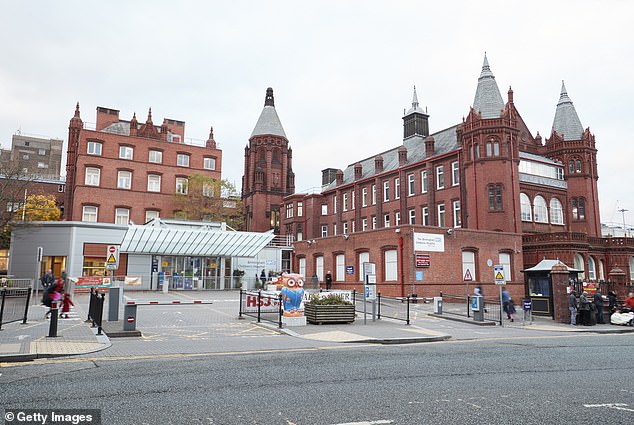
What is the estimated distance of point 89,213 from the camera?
161 feet

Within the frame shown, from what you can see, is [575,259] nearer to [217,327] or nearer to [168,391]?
[217,327]

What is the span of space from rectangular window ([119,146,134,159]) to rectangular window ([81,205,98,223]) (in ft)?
20.5

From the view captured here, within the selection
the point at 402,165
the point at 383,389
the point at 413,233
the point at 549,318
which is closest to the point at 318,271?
the point at 413,233

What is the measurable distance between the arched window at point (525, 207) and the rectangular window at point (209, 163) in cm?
3354

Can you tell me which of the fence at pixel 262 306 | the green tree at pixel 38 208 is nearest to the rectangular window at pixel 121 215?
the green tree at pixel 38 208

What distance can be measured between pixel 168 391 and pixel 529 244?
3821 cm

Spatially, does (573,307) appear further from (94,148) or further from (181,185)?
(94,148)

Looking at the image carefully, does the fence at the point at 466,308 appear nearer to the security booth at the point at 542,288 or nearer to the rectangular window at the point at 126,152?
the security booth at the point at 542,288

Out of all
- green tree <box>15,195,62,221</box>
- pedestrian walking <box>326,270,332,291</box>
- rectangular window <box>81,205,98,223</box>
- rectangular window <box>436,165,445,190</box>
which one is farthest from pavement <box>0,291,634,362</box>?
green tree <box>15,195,62,221</box>

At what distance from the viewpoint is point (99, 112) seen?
57.8 meters

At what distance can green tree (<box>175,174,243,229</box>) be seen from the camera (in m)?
52.9

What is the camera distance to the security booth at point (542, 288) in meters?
24.0

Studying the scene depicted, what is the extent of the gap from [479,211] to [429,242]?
10564 millimetres

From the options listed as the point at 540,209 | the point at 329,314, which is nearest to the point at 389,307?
the point at 329,314
